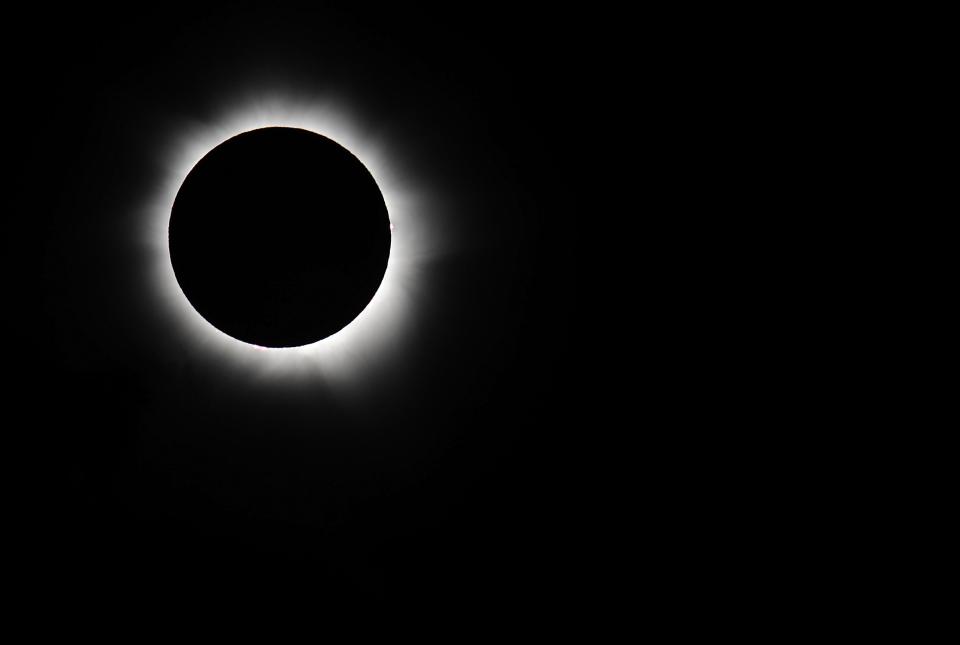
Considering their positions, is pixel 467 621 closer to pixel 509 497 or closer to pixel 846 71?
pixel 509 497

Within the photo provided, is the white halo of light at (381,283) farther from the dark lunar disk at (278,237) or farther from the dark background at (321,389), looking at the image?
the dark lunar disk at (278,237)

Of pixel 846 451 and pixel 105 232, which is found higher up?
pixel 105 232

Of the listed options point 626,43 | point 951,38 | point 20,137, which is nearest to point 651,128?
point 626,43

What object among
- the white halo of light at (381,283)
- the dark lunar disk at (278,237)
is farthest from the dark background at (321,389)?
the dark lunar disk at (278,237)

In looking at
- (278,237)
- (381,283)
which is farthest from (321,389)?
(278,237)

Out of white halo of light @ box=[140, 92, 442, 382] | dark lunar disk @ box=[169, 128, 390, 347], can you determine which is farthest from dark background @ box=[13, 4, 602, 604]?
dark lunar disk @ box=[169, 128, 390, 347]

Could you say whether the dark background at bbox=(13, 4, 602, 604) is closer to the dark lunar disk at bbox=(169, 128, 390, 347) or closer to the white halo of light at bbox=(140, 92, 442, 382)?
the white halo of light at bbox=(140, 92, 442, 382)

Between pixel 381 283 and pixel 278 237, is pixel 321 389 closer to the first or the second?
pixel 381 283
